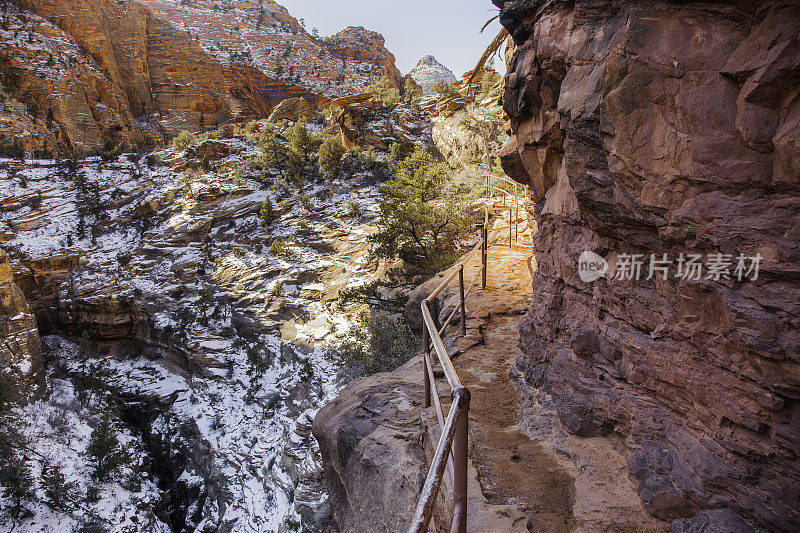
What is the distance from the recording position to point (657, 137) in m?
2.53

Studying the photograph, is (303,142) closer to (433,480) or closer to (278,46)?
(433,480)

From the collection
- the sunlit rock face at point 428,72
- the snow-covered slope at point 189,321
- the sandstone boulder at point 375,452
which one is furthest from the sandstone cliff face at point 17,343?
the sunlit rock face at point 428,72

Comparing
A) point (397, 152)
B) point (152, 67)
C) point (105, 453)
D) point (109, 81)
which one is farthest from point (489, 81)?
point (152, 67)

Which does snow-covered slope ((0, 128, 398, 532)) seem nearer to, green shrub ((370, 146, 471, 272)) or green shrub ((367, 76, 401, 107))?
green shrub ((370, 146, 471, 272))

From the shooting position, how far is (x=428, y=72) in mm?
67750

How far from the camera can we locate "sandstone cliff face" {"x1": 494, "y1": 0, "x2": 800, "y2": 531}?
1.99 m

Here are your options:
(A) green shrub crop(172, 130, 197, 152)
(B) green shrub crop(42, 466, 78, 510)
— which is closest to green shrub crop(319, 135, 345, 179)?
(A) green shrub crop(172, 130, 197, 152)

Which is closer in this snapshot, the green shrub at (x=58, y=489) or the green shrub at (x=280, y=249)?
the green shrub at (x=58, y=489)

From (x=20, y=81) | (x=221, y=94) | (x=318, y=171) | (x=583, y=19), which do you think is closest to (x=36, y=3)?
(x=20, y=81)

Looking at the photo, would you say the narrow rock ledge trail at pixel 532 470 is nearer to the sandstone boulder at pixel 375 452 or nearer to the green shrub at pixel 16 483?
the sandstone boulder at pixel 375 452

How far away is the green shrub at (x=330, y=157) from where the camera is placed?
70.8 feet

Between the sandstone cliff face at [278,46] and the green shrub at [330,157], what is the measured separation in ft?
72.0

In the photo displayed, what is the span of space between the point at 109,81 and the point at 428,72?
165ft

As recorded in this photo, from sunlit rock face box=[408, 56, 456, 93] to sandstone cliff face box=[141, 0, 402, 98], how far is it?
50.2ft
